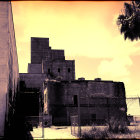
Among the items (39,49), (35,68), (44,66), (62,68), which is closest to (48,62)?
(44,66)

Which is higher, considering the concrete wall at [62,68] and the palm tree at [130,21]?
the concrete wall at [62,68]

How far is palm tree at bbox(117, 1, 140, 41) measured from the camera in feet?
45.0

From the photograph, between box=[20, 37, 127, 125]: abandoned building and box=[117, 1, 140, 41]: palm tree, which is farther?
box=[20, 37, 127, 125]: abandoned building

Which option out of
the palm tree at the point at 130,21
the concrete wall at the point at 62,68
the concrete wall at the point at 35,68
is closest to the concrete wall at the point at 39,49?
the concrete wall at the point at 35,68

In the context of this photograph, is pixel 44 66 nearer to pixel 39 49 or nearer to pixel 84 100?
pixel 39 49

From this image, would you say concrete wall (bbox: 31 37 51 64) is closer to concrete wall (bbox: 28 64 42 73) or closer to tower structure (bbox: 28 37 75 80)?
tower structure (bbox: 28 37 75 80)

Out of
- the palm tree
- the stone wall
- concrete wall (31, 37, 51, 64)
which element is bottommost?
the stone wall

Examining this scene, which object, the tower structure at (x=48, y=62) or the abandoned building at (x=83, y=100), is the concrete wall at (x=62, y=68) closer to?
the tower structure at (x=48, y=62)

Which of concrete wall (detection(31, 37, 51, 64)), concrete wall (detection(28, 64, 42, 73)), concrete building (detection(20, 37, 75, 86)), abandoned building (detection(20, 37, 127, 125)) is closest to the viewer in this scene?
abandoned building (detection(20, 37, 127, 125))

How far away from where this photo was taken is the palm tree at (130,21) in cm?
1370

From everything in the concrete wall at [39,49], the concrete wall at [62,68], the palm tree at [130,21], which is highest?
the concrete wall at [39,49]

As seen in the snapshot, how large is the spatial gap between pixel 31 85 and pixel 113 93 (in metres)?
19.3

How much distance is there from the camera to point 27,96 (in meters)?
37.0


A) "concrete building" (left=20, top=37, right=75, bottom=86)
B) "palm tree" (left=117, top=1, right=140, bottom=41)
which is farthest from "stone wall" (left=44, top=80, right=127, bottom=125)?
"palm tree" (left=117, top=1, right=140, bottom=41)
